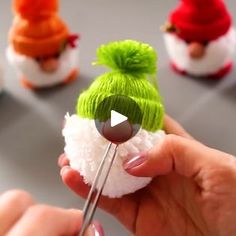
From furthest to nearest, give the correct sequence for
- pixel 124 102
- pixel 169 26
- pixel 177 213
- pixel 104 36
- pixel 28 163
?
pixel 104 36 → pixel 169 26 → pixel 28 163 → pixel 177 213 → pixel 124 102

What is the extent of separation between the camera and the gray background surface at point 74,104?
3.03 ft

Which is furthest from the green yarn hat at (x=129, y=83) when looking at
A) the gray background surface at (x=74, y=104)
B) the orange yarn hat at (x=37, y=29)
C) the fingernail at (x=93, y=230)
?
the orange yarn hat at (x=37, y=29)

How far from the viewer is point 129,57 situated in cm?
65

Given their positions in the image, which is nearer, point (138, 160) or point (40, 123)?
point (138, 160)

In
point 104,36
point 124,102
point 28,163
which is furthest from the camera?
point 104,36

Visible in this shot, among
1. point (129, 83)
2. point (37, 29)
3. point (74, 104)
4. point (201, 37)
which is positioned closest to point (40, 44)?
point (37, 29)

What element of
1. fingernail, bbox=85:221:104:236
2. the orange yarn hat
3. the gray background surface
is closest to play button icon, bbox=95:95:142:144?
fingernail, bbox=85:221:104:236

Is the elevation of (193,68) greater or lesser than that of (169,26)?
lesser

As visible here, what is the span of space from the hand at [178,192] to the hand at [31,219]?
0.10 meters

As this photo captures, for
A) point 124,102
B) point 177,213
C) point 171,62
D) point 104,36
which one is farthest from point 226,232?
point 104,36

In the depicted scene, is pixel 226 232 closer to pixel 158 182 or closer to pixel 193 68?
pixel 158 182

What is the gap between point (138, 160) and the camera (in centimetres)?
61

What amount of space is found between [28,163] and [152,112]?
386mm

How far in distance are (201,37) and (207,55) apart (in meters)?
0.04
